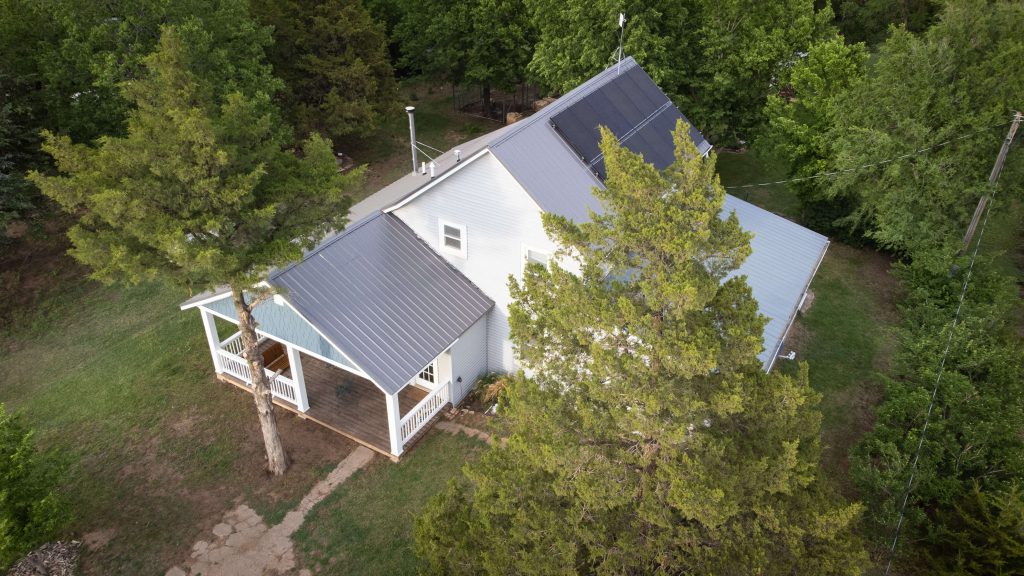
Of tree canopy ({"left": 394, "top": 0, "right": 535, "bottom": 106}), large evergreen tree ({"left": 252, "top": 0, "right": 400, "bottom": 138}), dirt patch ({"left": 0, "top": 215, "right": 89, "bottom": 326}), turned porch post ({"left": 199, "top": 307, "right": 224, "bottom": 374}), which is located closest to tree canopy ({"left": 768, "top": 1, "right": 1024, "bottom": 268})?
tree canopy ({"left": 394, "top": 0, "right": 535, "bottom": 106})

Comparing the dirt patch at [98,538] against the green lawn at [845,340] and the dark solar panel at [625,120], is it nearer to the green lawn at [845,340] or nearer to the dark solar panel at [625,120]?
the dark solar panel at [625,120]

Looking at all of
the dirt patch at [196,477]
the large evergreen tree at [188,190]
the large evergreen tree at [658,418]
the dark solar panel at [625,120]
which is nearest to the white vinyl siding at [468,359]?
the dirt patch at [196,477]

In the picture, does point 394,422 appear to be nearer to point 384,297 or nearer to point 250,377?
point 384,297

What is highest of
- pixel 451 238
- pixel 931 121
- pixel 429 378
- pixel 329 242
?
pixel 931 121

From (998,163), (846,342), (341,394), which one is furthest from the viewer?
(846,342)

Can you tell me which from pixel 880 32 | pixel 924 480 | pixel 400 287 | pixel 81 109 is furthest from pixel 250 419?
pixel 880 32

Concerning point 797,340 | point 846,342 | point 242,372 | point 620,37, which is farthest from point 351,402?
point 620,37

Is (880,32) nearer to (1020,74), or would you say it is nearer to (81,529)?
(1020,74)
